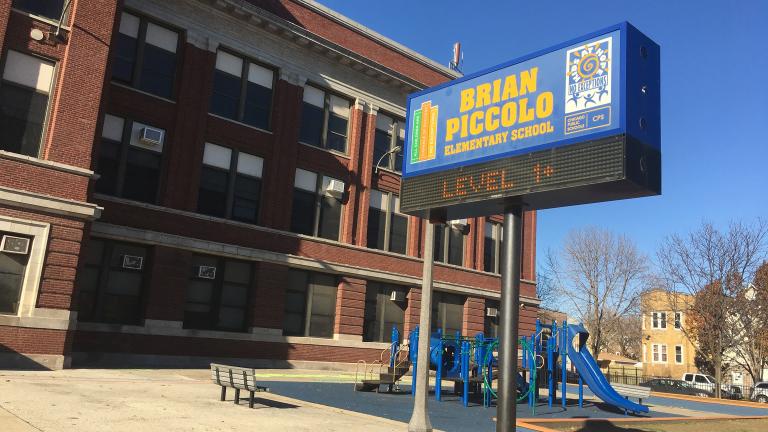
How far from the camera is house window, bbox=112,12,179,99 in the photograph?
22.6 metres

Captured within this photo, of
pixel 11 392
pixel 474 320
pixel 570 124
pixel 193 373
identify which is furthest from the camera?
pixel 474 320

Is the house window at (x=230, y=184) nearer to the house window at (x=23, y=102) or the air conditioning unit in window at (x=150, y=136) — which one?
the air conditioning unit in window at (x=150, y=136)

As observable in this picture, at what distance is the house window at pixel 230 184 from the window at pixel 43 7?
24.8 ft

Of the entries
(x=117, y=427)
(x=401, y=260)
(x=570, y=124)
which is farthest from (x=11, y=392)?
(x=401, y=260)

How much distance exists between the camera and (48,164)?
17.0 meters

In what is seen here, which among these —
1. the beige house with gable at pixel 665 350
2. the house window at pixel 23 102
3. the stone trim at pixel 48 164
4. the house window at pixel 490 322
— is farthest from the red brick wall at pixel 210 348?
the beige house with gable at pixel 665 350

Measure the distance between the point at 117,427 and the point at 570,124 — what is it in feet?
26.3

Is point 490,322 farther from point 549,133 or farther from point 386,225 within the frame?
point 549,133

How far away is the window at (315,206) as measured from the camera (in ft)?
90.0

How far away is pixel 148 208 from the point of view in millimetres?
22453

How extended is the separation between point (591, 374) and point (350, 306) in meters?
12.2

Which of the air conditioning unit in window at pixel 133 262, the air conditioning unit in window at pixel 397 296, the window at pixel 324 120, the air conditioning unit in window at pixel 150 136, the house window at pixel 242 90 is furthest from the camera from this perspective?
the air conditioning unit in window at pixel 397 296

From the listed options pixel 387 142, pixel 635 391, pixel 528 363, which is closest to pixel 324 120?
pixel 387 142

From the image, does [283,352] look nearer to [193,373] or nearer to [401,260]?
[193,373]
